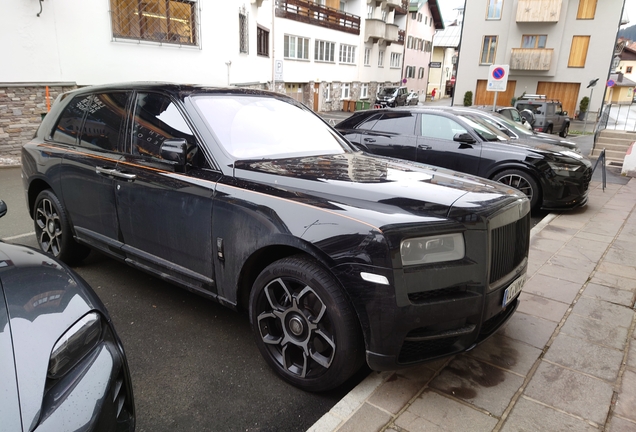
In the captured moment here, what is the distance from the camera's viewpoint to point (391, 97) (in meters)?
35.4

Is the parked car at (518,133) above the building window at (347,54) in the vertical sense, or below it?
below

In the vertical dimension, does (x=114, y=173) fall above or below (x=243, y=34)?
below

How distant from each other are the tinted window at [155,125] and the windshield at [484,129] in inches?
220

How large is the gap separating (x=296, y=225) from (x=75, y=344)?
4.07 feet

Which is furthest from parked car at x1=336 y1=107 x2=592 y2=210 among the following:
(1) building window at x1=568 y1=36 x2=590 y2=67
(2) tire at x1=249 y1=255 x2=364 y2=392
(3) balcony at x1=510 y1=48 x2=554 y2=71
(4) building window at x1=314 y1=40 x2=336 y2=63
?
(1) building window at x1=568 y1=36 x2=590 y2=67

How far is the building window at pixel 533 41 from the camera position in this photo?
108ft

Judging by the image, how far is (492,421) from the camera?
2410 mm

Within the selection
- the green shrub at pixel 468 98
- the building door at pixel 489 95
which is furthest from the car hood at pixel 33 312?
the building door at pixel 489 95

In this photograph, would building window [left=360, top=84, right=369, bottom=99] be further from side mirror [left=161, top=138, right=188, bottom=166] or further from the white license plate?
the white license plate

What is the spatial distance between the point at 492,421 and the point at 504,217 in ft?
3.76

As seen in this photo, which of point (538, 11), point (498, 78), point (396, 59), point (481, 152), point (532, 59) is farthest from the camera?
point (396, 59)

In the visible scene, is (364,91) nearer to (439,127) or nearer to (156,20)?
(156,20)

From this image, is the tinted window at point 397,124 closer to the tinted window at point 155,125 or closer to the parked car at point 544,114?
the tinted window at point 155,125

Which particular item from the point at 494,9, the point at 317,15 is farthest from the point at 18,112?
the point at 494,9
